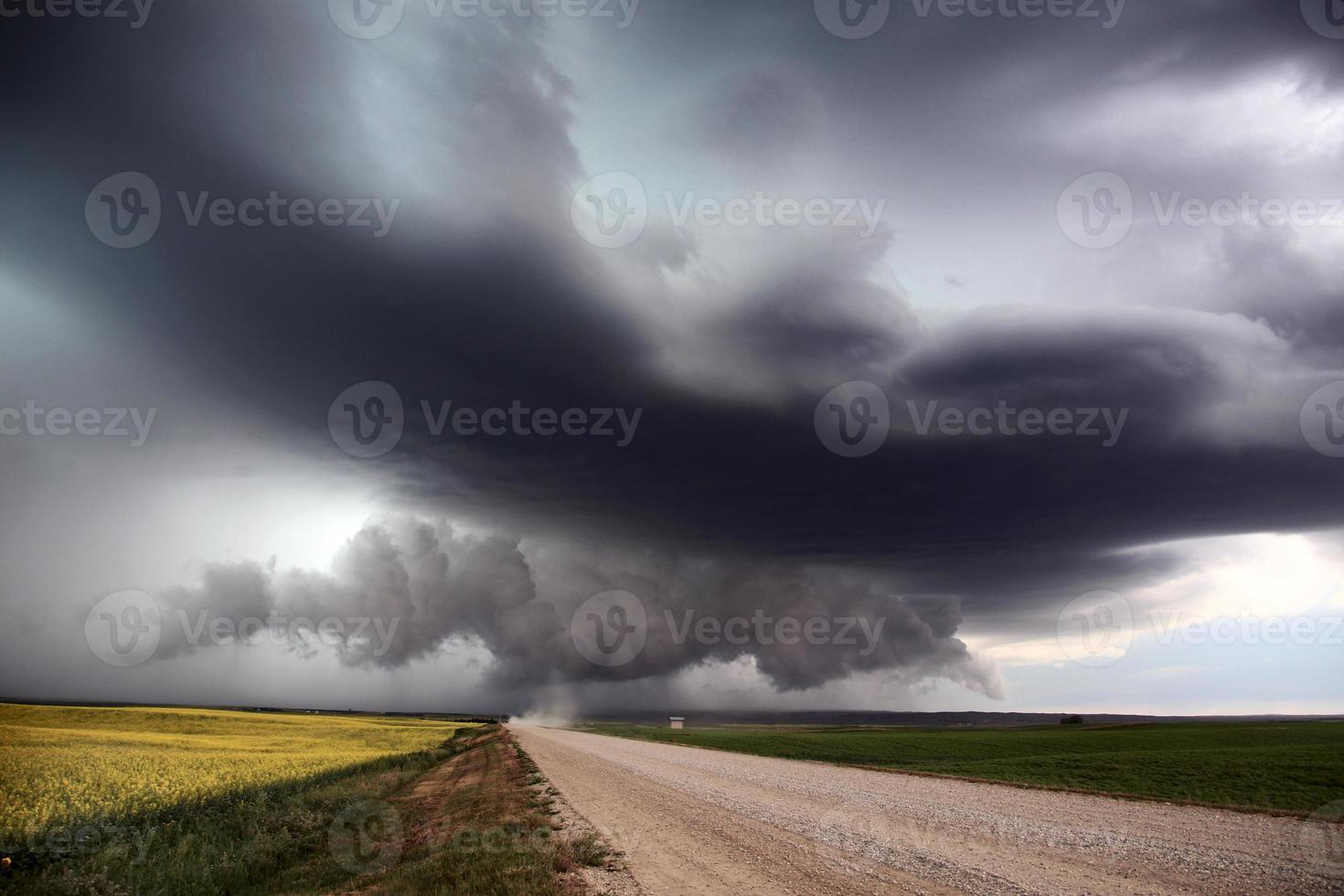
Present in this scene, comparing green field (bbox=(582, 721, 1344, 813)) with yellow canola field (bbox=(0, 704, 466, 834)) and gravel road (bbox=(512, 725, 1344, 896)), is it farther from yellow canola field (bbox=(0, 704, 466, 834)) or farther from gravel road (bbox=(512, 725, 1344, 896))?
yellow canola field (bbox=(0, 704, 466, 834))

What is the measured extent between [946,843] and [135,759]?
35.4m

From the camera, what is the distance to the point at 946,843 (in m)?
16.6

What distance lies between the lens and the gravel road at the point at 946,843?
42.9 ft

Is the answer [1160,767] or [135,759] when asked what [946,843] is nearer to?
[1160,767]

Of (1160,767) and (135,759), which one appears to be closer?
(135,759)

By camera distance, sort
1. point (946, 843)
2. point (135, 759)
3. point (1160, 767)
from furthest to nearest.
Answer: point (1160, 767), point (135, 759), point (946, 843)

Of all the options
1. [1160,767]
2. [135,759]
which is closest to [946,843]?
[1160,767]

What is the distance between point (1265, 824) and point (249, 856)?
26795 mm

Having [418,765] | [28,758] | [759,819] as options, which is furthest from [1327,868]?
[418,765]

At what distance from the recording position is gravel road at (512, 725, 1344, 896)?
1306 cm

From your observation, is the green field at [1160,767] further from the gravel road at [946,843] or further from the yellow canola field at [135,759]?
the yellow canola field at [135,759]

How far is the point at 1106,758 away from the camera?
45062mm

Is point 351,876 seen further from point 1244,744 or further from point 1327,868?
point 1244,744

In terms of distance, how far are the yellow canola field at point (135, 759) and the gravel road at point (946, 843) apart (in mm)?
14773
